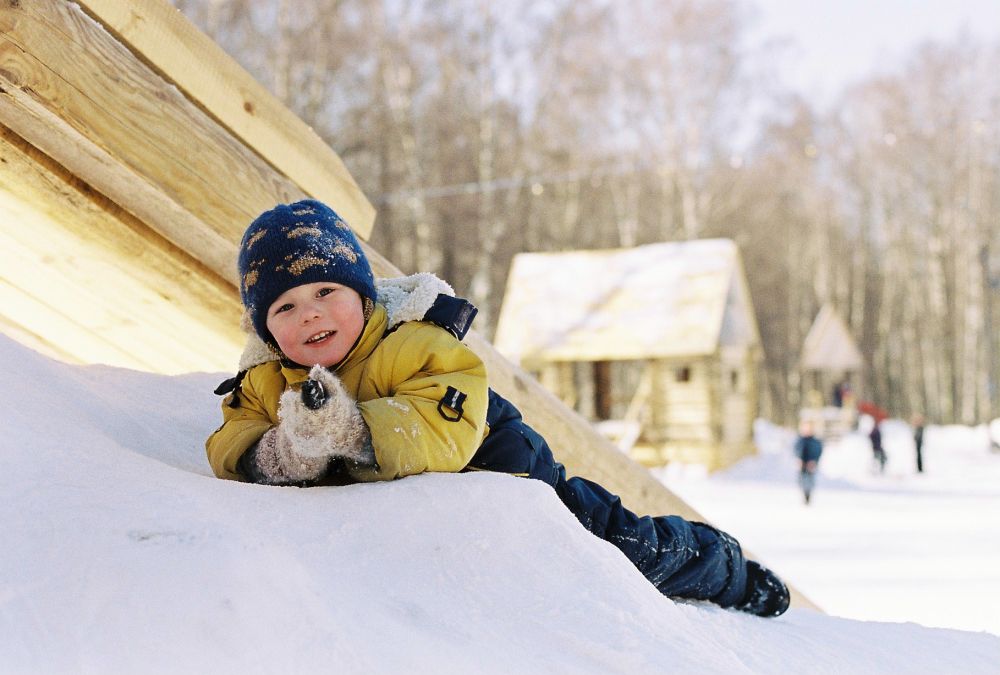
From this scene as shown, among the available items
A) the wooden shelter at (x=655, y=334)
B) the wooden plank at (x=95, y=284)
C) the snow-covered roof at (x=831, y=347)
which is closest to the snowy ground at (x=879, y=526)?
the wooden shelter at (x=655, y=334)

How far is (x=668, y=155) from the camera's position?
73.0ft

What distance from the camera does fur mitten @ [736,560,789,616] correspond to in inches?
86.7

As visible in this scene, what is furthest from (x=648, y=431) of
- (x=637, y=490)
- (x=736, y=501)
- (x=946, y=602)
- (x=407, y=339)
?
(x=407, y=339)

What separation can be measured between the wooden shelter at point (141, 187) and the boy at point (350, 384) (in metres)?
0.38

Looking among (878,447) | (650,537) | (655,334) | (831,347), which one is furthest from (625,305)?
(650,537)

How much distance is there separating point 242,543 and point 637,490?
178cm

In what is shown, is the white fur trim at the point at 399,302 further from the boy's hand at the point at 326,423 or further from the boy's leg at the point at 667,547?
the boy's leg at the point at 667,547

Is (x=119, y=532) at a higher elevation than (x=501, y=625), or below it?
higher

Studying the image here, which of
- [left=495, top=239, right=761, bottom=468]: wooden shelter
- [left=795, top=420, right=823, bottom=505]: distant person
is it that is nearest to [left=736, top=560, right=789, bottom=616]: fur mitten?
[left=795, top=420, right=823, bottom=505]: distant person

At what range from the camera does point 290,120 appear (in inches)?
95.1

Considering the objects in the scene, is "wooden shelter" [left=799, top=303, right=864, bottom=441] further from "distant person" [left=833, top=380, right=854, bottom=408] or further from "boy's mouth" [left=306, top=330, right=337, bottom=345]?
"boy's mouth" [left=306, top=330, right=337, bottom=345]

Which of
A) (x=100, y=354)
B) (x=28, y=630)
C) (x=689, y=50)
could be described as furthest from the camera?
(x=689, y=50)

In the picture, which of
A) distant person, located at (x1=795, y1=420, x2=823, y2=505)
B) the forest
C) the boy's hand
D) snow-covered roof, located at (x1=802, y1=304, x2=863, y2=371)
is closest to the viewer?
the boy's hand

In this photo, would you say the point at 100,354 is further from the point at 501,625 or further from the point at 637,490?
the point at 501,625
